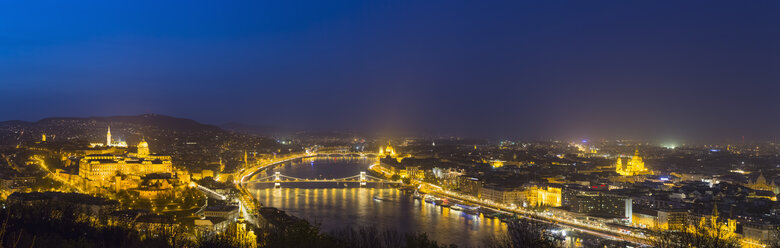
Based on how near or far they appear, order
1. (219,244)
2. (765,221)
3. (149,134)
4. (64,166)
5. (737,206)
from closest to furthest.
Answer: (219,244) → (765,221) → (737,206) → (64,166) → (149,134)

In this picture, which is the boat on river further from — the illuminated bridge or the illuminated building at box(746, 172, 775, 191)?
the illuminated building at box(746, 172, 775, 191)

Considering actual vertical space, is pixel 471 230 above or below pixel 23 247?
below

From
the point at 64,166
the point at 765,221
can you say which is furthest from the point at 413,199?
the point at 64,166

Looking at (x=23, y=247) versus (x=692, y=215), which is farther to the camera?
(x=692, y=215)

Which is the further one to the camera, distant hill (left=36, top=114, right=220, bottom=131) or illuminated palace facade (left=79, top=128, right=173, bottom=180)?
distant hill (left=36, top=114, right=220, bottom=131)

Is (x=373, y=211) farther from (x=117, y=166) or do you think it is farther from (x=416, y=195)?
(x=117, y=166)

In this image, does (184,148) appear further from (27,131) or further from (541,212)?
(541,212)

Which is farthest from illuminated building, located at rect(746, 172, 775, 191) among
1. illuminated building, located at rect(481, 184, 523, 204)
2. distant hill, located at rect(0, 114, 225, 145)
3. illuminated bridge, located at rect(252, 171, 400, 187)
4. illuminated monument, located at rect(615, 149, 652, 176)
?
distant hill, located at rect(0, 114, 225, 145)
